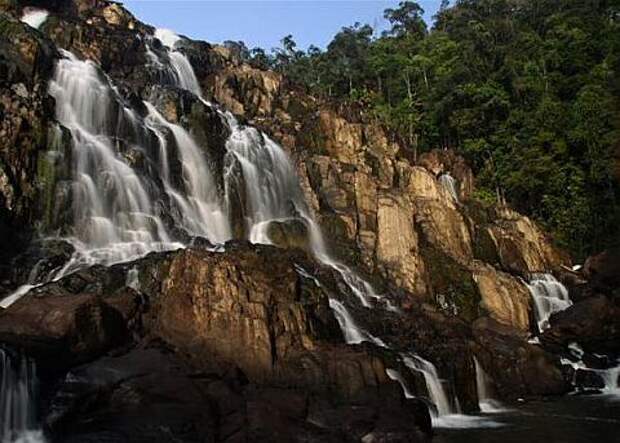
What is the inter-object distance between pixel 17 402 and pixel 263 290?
7192mm

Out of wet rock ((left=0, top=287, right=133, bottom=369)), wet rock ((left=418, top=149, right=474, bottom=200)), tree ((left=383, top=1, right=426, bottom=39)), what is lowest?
wet rock ((left=0, top=287, right=133, bottom=369))

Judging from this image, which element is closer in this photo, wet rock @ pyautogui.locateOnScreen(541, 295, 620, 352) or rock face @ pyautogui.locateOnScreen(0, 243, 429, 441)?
rock face @ pyautogui.locateOnScreen(0, 243, 429, 441)

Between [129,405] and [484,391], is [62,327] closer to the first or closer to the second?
[129,405]

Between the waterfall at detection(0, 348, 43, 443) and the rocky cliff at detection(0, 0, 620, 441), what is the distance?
0.35m

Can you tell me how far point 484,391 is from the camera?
22.3 meters

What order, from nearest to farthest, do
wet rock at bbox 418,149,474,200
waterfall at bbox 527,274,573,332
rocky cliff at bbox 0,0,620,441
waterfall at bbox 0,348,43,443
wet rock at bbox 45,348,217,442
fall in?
waterfall at bbox 0,348,43,443 → wet rock at bbox 45,348,217,442 → rocky cliff at bbox 0,0,620,441 → waterfall at bbox 527,274,573,332 → wet rock at bbox 418,149,474,200

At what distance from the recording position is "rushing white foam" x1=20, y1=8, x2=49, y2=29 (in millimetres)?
40250

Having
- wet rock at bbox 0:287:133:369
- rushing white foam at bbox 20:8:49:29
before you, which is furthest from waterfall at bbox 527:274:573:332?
rushing white foam at bbox 20:8:49:29

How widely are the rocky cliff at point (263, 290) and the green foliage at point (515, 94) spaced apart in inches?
188

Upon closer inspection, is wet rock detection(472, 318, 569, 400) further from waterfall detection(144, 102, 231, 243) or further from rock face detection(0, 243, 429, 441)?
waterfall detection(144, 102, 231, 243)

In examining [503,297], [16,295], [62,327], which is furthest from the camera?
[503,297]

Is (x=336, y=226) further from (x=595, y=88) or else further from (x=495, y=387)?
(x=595, y=88)

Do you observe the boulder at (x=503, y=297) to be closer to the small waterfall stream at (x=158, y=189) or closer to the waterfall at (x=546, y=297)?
the waterfall at (x=546, y=297)

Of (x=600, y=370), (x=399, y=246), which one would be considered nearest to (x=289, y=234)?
(x=399, y=246)
